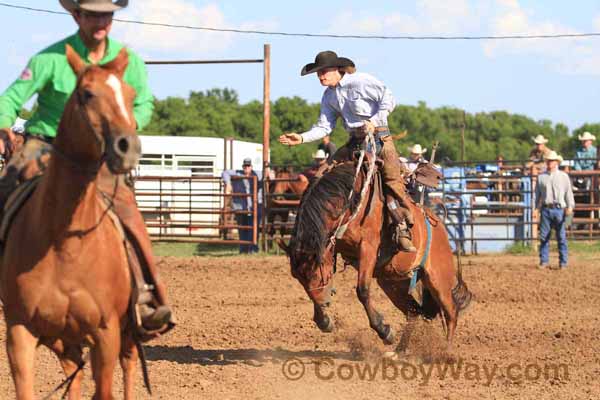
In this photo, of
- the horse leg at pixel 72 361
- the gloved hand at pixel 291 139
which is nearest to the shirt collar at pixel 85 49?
the horse leg at pixel 72 361

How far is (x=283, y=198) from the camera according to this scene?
19.3 m

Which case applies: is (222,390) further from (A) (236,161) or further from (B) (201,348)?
(A) (236,161)

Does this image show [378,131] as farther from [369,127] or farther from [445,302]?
[445,302]

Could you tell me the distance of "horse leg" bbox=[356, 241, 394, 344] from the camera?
8.00 metres

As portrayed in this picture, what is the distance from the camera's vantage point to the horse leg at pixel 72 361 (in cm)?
545

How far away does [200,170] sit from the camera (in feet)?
99.0

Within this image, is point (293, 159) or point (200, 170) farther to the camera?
point (293, 159)

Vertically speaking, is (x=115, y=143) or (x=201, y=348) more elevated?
(x=115, y=143)

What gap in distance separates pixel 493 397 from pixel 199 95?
69295 mm

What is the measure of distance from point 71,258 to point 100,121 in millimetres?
778

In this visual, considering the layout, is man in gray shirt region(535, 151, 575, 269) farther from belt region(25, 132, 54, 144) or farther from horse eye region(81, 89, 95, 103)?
horse eye region(81, 89, 95, 103)

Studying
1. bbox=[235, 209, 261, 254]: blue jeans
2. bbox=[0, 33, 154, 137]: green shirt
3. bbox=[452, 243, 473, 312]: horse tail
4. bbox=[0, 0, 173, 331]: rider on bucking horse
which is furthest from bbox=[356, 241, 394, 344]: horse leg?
bbox=[235, 209, 261, 254]: blue jeans

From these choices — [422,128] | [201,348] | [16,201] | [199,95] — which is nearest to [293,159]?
[199,95]

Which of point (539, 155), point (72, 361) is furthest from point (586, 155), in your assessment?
point (72, 361)
